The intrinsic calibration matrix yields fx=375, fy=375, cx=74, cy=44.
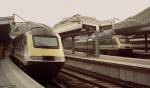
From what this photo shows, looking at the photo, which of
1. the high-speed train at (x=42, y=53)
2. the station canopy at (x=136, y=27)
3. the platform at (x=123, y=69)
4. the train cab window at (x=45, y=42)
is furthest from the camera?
the station canopy at (x=136, y=27)

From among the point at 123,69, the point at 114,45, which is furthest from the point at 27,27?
the point at 114,45

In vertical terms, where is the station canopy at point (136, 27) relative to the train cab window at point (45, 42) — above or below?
above

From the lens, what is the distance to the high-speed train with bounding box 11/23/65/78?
1959cm

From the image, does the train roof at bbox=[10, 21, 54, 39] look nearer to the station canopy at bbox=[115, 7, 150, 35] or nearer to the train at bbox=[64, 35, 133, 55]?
the train at bbox=[64, 35, 133, 55]

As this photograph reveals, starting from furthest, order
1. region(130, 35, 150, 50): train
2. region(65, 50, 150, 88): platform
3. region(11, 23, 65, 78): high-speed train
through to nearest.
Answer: region(130, 35, 150, 50): train < region(11, 23, 65, 78): high-speed train < region(65, 50, 150, 88): platform

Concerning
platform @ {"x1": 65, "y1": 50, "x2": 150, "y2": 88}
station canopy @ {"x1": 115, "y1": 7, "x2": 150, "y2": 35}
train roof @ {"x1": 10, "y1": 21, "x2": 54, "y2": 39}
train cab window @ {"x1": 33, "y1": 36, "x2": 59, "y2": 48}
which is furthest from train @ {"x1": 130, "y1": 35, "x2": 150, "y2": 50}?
train cab window @ {"x1": 33, "y1": 36, "x2": 59, "y2": 48}

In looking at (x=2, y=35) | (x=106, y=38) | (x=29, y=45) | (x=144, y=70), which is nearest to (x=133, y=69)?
(x=144, y=70)

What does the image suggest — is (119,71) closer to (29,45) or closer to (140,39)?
(29,45)

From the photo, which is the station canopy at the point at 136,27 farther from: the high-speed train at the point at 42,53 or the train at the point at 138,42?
the high-speed train at the point at 42,53

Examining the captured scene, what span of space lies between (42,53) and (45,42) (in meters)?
0.80

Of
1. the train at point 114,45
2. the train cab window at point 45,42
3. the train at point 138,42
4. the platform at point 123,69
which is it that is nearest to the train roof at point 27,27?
the train cab window at point 45,42

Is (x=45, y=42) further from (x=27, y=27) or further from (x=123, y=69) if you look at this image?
(x=123, y=69)

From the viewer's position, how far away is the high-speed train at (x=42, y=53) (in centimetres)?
1959

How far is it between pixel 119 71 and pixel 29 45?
5.03 m
